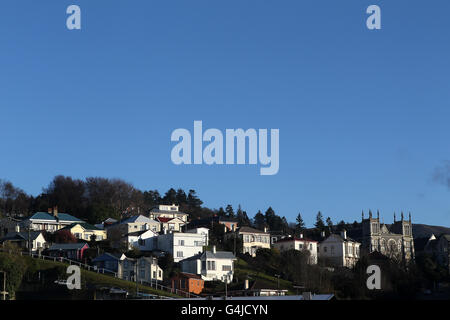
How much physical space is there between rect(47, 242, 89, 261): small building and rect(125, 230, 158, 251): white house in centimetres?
799

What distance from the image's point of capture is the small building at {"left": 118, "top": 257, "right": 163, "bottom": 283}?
86000 mm

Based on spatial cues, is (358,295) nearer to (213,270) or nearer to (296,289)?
(296,289)

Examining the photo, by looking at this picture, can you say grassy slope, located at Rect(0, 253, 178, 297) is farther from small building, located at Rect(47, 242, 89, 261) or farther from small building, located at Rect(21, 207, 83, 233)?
small building, located at Rect(21, 207, 83, 233)

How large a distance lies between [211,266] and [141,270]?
959 cm

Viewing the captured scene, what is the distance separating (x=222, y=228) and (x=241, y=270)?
2023 cm

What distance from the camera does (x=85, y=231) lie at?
10681 cm

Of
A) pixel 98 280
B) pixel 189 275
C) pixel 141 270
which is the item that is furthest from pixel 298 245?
pixel 98 280

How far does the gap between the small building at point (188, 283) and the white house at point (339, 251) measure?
105 feet

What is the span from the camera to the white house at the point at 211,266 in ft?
299

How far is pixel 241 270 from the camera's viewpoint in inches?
3748

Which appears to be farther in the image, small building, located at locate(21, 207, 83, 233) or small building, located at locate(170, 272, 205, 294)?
small building, located at locate(21, 207, 83, 233)

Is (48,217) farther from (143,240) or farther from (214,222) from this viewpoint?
(214,222)

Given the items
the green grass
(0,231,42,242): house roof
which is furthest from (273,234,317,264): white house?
(0,231,42,242): house roof
